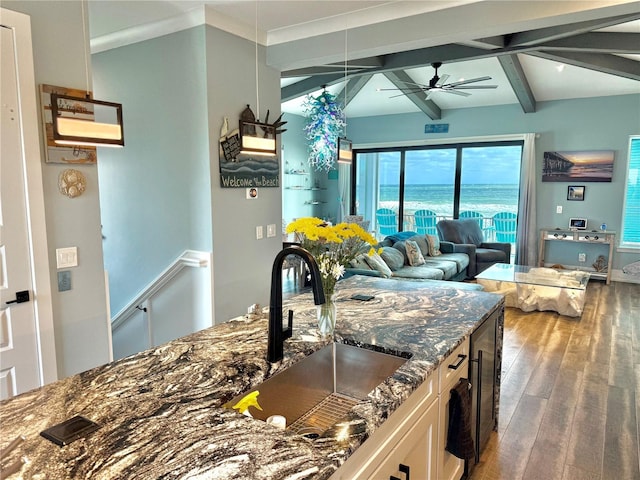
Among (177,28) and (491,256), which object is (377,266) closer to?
(491,256)

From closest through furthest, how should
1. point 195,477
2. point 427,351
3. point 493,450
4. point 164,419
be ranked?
1. point 195,477
2. point 164,419
3. point 427,351
4. point 493,450

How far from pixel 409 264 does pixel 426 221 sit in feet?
10.2

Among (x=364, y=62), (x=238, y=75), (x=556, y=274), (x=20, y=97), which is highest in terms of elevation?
(x=364, y=62)

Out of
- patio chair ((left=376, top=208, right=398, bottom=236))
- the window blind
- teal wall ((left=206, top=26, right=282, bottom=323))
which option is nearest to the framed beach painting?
the window blind

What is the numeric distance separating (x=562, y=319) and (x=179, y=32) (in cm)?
502

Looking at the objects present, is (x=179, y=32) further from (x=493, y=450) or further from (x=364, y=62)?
(x=493, y=450)

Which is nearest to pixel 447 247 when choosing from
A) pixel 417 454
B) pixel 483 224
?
pixel 483 224

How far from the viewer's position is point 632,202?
6789 mm

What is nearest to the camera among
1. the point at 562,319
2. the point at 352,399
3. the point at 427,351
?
the point at 427,351

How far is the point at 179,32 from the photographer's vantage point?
3373 mm

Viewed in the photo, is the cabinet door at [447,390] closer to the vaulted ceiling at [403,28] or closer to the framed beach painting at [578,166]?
the vaulted ceiling at [403,28]

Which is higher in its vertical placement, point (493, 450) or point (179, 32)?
point (179, 32)

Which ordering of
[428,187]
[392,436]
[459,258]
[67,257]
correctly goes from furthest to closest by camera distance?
[428,187] < [459,258] < [67,257] < [392,436]

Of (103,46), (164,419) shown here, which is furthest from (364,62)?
(164,419)
